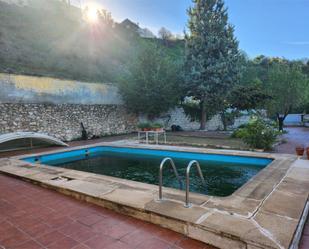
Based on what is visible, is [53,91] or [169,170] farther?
[53,91]

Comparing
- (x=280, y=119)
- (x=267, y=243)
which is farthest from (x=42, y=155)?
(x=280, y=119)

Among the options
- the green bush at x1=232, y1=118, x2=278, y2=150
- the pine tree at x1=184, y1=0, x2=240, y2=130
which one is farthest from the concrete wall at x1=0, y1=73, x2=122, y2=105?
the green bush at x1=232, y1=118, x2=278, y2=150

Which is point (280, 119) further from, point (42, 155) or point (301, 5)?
point (42, 155)

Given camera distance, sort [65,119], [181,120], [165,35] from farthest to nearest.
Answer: [165,35] < [181,120] < [65,119]

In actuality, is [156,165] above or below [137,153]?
below

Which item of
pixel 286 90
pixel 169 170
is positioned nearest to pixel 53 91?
pixel 169 170

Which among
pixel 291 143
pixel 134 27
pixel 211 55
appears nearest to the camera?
pixel 291 143

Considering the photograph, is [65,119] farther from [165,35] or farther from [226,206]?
[165,35]

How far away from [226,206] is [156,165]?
3647mm

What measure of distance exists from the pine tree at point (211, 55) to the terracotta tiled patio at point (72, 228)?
10070mm

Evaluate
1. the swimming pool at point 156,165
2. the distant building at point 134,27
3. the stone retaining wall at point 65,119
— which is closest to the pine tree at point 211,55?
the stone retaining wall at point 65,119

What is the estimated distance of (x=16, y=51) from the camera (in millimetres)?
12586

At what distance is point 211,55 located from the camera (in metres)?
12.0

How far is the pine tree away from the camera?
11727mm
